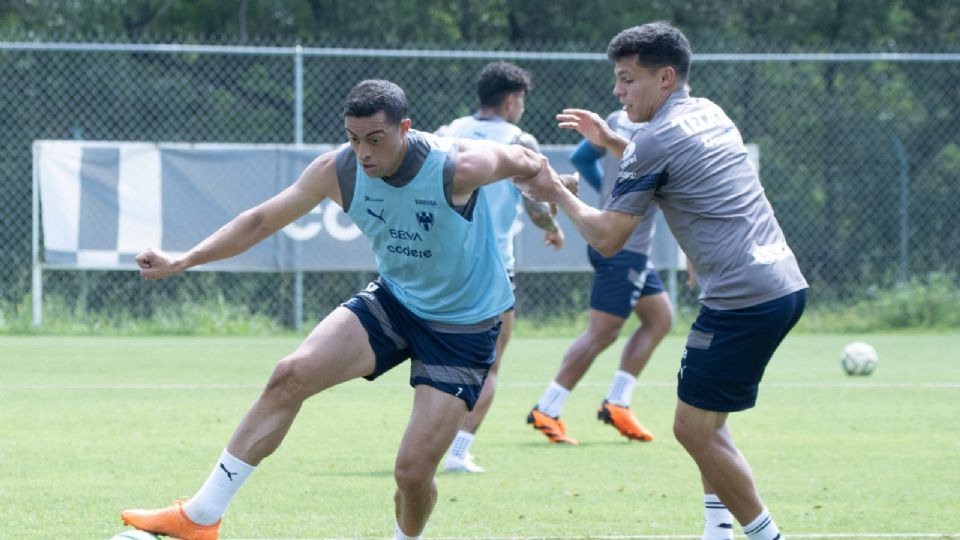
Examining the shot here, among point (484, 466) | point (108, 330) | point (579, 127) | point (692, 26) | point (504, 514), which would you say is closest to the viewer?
point (579, 127)

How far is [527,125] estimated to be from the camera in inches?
749

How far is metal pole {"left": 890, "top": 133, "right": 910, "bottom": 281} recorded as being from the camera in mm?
18141

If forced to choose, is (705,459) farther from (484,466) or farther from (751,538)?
(484,466)

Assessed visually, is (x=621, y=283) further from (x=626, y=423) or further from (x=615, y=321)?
(x=626, y=423)

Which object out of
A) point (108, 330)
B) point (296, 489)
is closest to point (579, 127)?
point (296, 489)

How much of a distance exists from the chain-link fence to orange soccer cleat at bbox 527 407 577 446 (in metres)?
7.51

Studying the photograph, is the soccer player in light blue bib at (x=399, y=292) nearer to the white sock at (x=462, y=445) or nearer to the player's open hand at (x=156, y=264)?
the player's open hand at (x=156, y=264)

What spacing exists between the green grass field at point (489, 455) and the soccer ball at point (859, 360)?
0.21 meters

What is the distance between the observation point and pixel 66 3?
23.8 meters

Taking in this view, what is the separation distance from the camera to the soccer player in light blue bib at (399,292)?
583 cm

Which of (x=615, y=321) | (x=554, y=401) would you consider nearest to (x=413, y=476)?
(x=554, y=401)

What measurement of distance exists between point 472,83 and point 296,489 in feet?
38.1

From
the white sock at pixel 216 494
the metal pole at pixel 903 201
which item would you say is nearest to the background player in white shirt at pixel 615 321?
the white sock at pixel 216 494

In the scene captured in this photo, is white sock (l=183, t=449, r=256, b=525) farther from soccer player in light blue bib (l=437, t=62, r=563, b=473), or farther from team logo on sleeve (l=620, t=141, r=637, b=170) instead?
soccer player in light blue bib (l=437, t=62, r=563, b=473)
